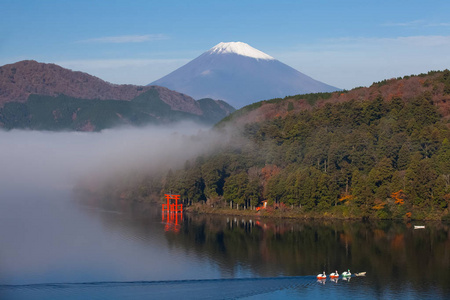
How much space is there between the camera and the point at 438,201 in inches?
2530

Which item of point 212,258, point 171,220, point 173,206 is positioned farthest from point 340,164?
point 212,258

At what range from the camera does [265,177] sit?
74125 millimetres

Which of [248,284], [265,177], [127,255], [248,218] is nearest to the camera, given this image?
[248,284]

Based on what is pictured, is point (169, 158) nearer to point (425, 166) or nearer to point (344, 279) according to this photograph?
point (425, 166)

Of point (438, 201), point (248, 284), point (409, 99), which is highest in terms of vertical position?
point (409, 99)

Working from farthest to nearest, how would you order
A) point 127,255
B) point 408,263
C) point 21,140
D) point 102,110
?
point 102,110 < point 21,140 < point 127,255 < point 408,263

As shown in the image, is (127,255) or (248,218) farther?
(248,218)

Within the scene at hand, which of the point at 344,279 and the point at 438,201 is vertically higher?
the point at 438,201

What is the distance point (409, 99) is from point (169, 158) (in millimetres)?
34390

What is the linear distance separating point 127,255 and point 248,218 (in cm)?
2118

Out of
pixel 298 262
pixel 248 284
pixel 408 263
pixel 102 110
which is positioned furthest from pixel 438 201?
pixel 102 110

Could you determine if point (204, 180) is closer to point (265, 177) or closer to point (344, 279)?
point (265, 177)

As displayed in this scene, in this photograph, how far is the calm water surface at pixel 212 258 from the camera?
1598 inches

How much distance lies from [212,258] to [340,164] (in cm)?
2692
